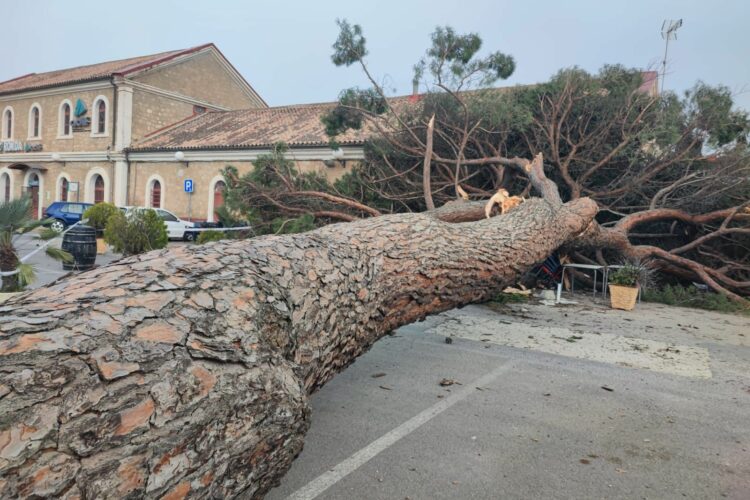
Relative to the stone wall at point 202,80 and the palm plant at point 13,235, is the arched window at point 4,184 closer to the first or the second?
the stone wall at point 202,80

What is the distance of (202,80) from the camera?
27.2 m

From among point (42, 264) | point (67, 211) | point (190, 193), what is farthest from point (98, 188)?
point (42, 264)

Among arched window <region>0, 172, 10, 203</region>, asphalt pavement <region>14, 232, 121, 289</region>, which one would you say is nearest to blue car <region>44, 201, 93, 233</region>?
asphalt pavement <region>14, 232, 121, 289</region>

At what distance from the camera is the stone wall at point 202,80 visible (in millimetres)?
25109

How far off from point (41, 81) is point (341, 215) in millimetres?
28479

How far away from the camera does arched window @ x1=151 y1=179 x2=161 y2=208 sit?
23.7m

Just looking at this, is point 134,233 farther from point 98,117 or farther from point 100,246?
point 98,117

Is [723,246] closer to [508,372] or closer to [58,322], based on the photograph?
[508,372]

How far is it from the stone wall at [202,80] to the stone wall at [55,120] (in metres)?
2.43

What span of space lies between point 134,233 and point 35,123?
23.5 meters

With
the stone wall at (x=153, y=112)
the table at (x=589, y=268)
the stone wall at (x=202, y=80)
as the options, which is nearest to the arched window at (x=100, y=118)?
the stone wall at (x=153, y=112)

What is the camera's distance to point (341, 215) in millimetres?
9109

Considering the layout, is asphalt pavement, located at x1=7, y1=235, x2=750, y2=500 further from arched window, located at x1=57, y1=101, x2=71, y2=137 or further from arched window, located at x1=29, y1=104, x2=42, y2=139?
arched window, located at x1=29, y1=104, x2=42, y2=139

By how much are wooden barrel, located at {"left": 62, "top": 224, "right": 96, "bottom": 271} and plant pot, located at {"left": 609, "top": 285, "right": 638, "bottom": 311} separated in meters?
9.60
